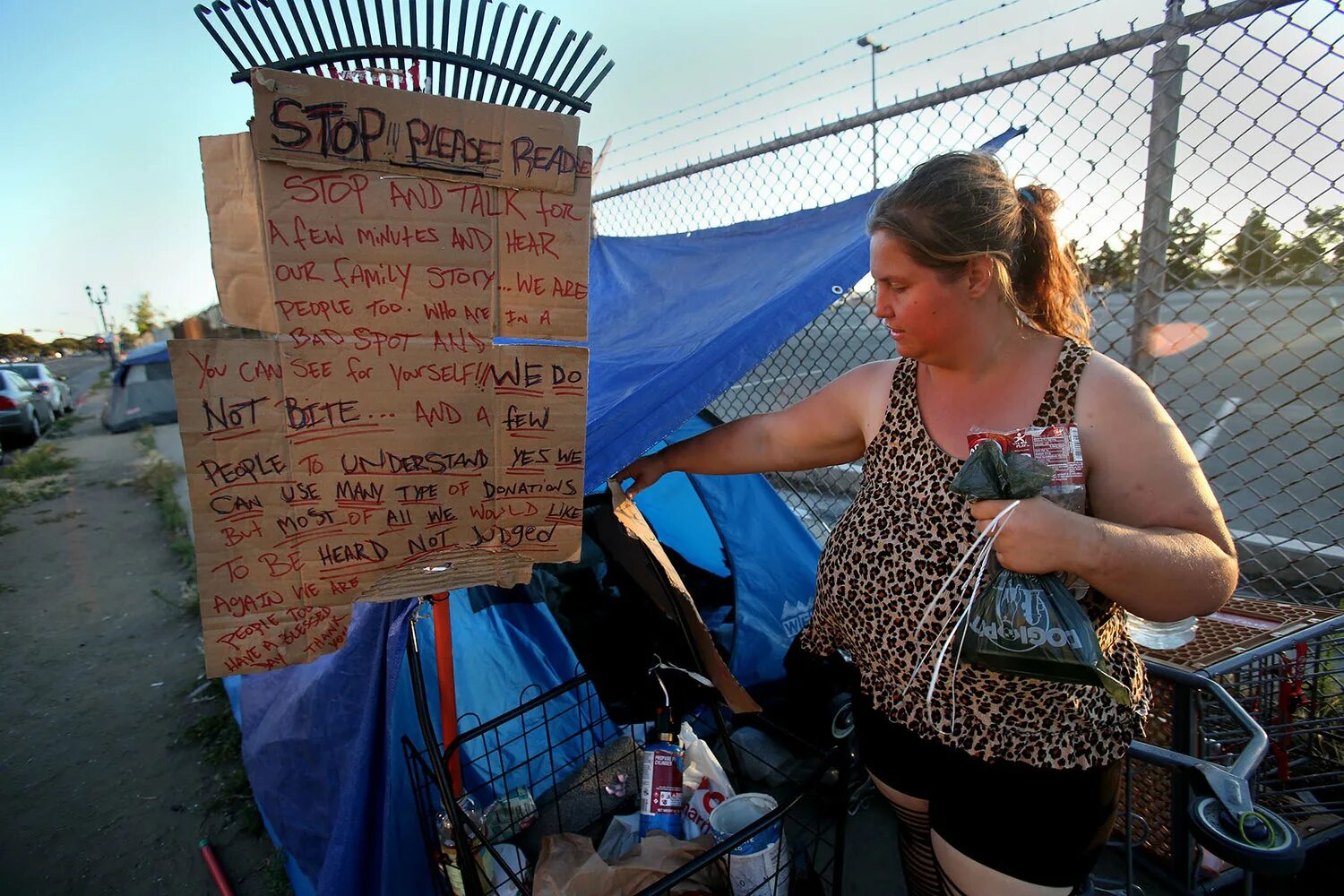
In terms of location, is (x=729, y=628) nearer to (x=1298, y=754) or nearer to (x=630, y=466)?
(x=630, y=466)

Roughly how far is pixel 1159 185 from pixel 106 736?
5.23 m

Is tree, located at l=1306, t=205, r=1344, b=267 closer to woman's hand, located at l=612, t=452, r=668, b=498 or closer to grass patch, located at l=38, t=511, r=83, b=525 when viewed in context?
woman's hand, located at l=612, t=452, r=668, b=498

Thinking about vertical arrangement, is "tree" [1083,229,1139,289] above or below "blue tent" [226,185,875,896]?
above

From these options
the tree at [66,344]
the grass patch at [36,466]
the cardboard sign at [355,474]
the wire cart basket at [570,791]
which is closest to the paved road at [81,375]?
the grass patch at [36,466]

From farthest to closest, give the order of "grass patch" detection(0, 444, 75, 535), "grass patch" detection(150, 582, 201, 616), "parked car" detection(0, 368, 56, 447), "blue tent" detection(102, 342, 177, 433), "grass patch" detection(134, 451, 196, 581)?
1. "blue tent" detection(102, 342, 177, 433)
2. "parked car" detection(0, 368, 56, 447)
3. "grass patch" detection(0, 444, 75, 535)
4. "grass patch" detection(134, 451, 196, 581)
5. "grass patch" detection(150, 582, 201, 616)

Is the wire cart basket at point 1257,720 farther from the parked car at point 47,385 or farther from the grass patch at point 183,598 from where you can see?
the parked car at point 47,385

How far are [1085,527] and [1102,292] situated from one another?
2.22 meters

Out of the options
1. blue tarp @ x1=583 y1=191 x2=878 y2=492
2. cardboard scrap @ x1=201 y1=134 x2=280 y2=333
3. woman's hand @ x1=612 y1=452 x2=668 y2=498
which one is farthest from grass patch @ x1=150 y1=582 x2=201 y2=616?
cardboard scrap @ x1=201 y1=134 x2=280 y2=333

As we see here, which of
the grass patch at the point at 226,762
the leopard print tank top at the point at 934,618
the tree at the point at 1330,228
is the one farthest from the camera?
the grass patch at the point at 226,762

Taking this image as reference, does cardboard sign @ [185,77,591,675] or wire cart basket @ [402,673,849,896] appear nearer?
cardboard sign @ [185,77,591,675]

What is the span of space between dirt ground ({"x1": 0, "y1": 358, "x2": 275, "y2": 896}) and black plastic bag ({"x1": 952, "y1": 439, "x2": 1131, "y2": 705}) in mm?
2799

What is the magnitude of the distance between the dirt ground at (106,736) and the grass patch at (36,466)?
17.0 ft

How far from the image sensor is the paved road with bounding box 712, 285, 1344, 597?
248 centimetres

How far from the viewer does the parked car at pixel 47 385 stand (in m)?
18.7
